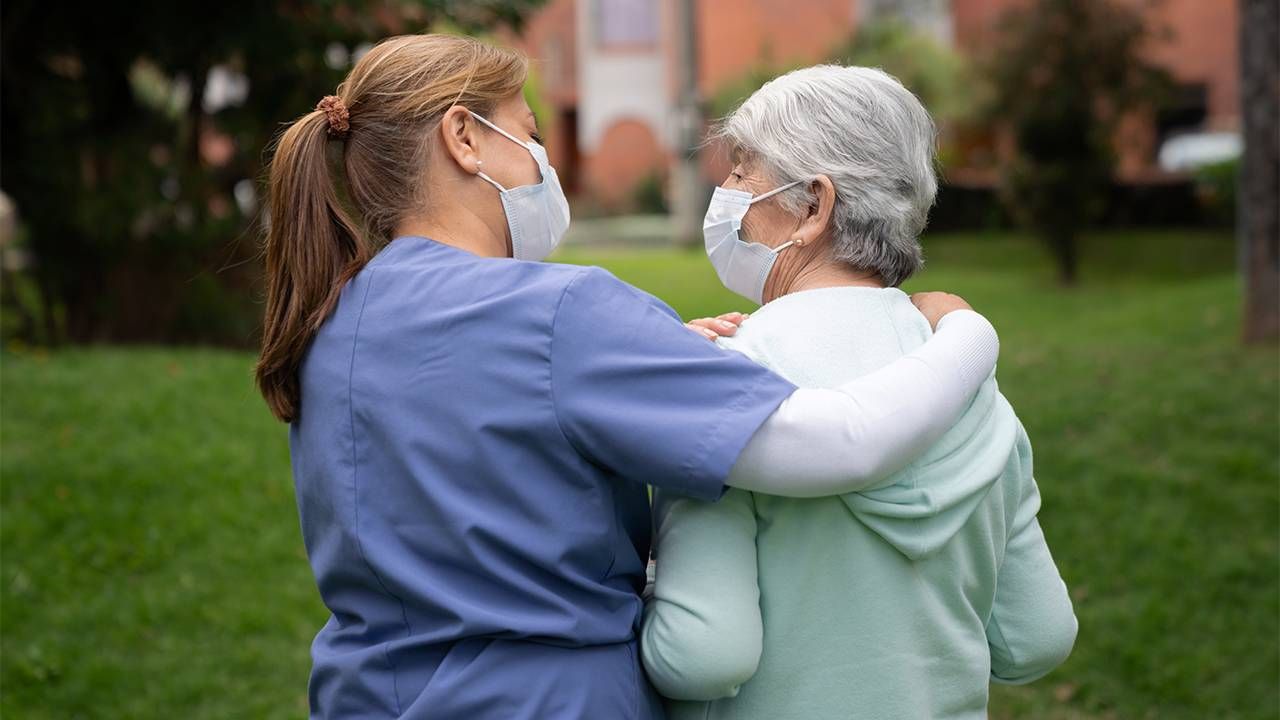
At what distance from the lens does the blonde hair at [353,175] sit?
2.01 metres

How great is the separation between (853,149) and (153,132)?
25.6ft

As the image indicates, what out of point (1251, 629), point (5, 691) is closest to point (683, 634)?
point (5, 691)

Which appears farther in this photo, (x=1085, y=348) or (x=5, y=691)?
(x=1085, y=348)

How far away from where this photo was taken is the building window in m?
36.1

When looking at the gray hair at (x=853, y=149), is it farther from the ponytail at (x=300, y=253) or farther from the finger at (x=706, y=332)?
the ponytail at (x=300, y=253)

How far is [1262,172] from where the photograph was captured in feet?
27.2

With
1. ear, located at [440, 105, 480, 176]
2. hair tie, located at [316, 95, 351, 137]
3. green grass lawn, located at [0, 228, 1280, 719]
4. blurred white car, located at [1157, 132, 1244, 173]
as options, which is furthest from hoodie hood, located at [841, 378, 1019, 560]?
blurred white car, located at [1157, 132, 1244, 173]

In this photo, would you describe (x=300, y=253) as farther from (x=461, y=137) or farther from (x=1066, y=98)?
(x=1066, y=98)

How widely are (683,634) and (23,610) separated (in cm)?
386

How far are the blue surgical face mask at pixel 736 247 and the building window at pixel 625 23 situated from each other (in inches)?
1373

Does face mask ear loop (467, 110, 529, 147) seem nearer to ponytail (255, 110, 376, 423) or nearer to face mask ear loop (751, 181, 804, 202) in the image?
ponytail (255, 110, 376, 423)

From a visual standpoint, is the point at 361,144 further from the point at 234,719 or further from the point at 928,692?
the point at 234,719

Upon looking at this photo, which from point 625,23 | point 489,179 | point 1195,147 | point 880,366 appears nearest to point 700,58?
point 625,23

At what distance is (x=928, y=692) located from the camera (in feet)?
6.64
